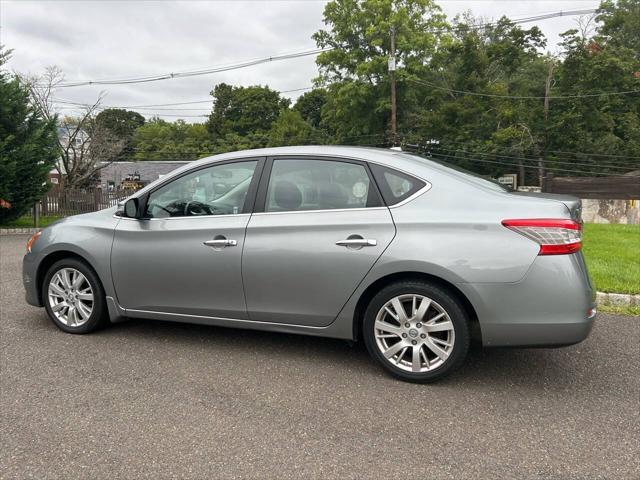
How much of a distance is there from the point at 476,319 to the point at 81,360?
298cm

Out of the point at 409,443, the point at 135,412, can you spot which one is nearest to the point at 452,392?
the point at 409,443

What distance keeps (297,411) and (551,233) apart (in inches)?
75.7

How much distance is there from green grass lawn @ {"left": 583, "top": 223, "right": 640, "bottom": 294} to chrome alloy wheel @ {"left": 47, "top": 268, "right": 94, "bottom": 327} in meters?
5.32

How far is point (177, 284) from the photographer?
4090 millimetres

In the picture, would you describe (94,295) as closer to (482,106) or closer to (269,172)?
(269,172)

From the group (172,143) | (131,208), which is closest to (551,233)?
(131,208)

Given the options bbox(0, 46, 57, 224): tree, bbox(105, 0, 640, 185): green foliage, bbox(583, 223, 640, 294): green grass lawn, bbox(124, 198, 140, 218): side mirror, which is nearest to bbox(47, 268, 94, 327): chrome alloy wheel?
bbox(124, 198, 140, 218): side mirror

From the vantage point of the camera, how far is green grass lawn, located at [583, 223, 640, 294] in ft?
19.3

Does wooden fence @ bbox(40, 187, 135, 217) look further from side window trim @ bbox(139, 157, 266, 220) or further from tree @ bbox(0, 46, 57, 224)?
side window trim @ bbox(139, 157, 266, 220)

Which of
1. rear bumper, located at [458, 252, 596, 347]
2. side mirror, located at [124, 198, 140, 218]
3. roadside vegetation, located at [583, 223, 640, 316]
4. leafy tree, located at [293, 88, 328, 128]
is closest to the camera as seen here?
rear bumper, located at [458, 252, 596, 347]

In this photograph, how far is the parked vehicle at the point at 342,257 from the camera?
10.5 ft

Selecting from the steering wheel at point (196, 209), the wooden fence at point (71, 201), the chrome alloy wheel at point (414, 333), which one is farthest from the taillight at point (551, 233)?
the wooden fence at point (71, 201)

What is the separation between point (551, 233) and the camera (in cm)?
316

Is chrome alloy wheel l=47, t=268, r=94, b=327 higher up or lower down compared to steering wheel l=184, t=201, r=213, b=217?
lower down
